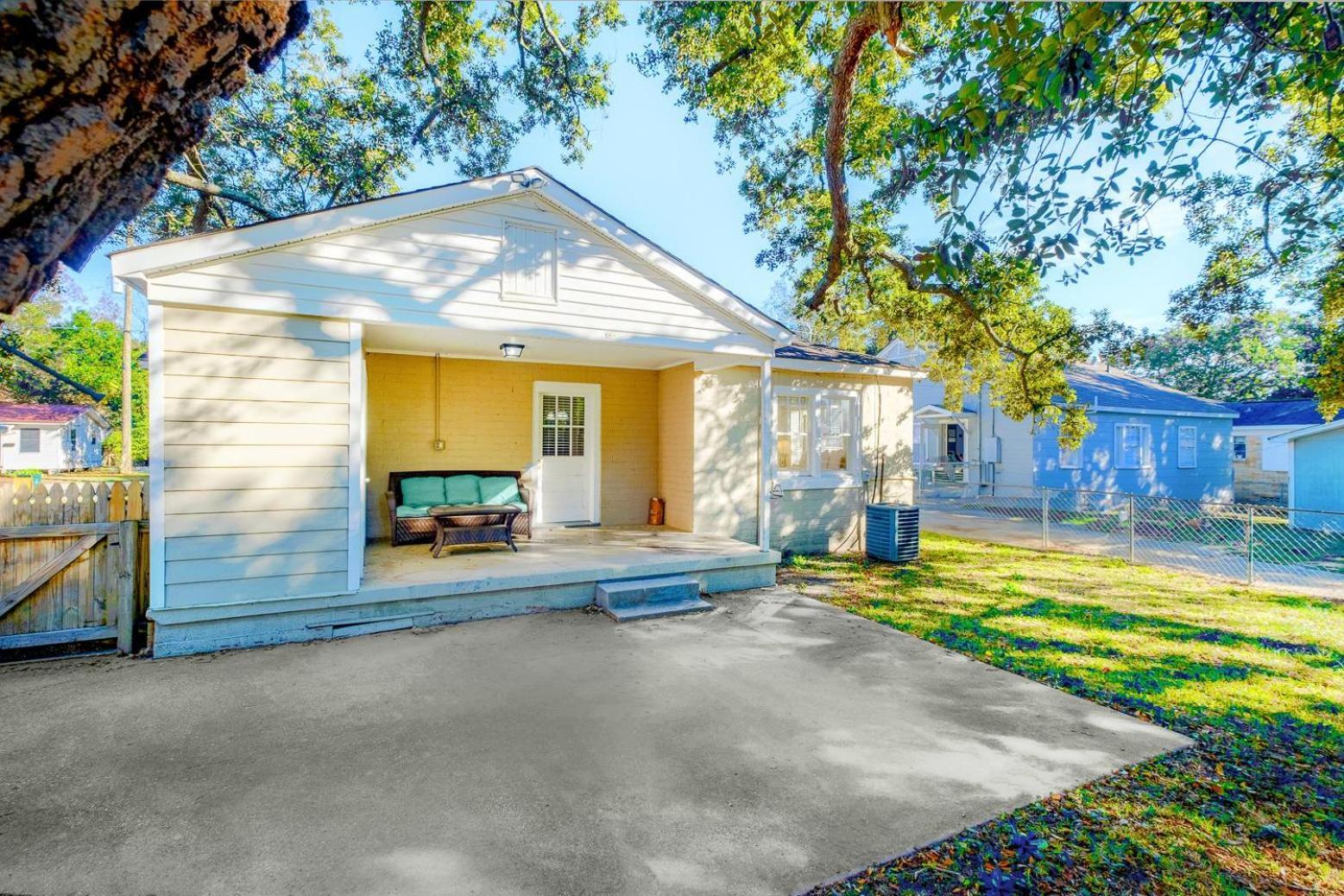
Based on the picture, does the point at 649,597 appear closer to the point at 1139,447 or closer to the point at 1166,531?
the point at 1166,531

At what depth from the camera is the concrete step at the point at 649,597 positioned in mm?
5918

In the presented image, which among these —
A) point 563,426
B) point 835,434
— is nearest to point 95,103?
point 563,426

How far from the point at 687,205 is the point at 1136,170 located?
14.4 m

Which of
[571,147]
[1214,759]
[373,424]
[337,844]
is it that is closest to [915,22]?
[571,147]

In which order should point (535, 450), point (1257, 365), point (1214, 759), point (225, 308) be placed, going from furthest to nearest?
point (1257, 365)
point (535, 450)
point (225, 308)
point (1214, 759)

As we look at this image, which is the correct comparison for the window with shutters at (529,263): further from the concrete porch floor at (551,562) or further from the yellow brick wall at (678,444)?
the concrete porch floor at (551,562)

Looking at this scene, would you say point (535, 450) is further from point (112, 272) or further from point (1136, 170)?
point (1136, 170)

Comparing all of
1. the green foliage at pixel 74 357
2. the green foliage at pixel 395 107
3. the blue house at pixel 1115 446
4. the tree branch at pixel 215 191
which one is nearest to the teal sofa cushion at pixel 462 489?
the green foliage at pixel 395 107

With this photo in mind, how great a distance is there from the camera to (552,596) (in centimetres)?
607

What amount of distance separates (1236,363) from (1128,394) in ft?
76.5

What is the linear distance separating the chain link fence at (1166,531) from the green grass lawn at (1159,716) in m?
1.27

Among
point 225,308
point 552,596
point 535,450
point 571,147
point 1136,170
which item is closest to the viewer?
point 1136,170

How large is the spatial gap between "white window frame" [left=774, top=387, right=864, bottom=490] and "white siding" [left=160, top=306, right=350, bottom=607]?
6.04 metres

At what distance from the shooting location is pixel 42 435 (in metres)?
26.7
